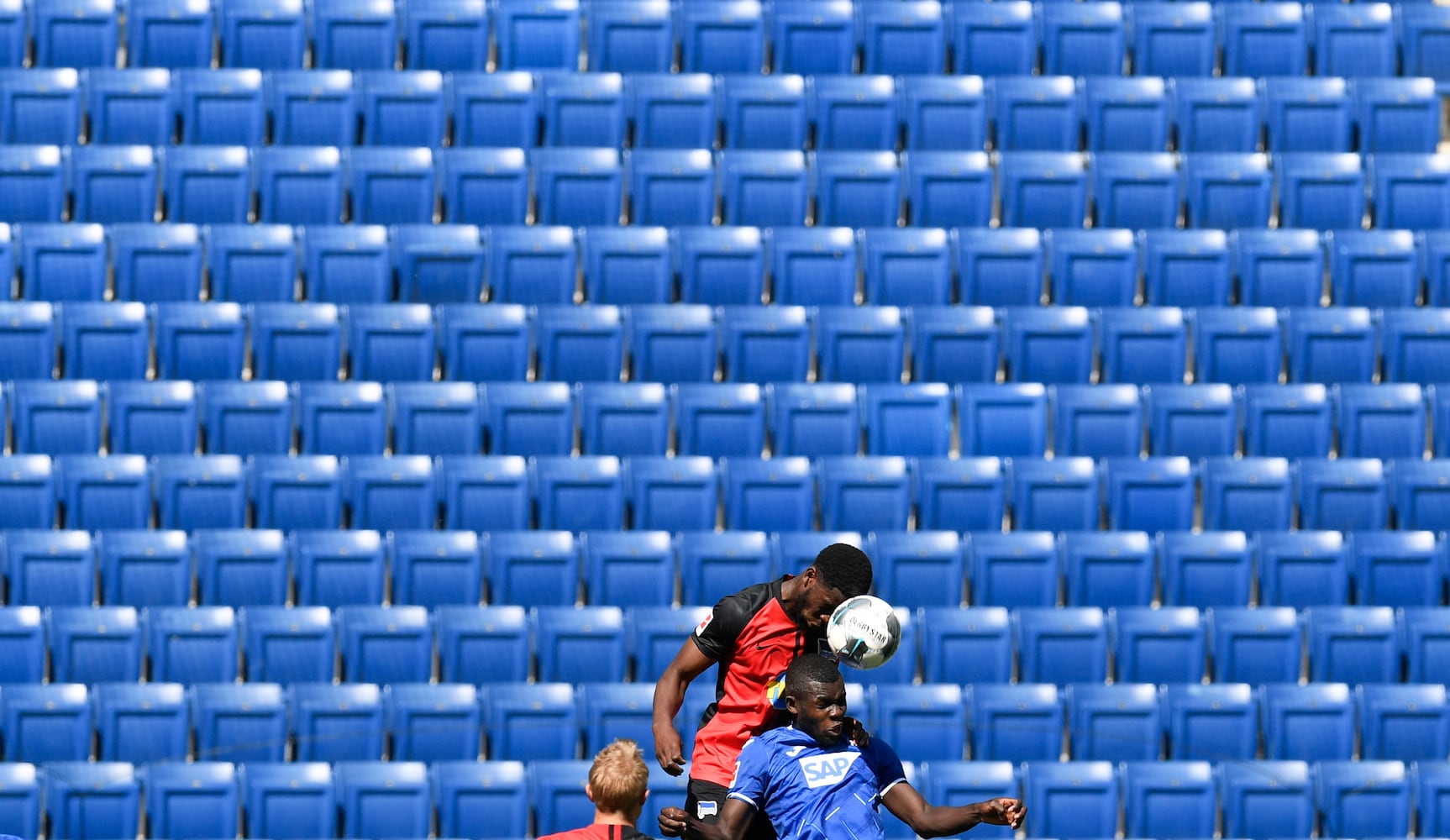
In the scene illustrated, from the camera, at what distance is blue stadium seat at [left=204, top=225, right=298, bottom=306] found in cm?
872

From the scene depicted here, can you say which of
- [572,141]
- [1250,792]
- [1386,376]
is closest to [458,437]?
[572,141]

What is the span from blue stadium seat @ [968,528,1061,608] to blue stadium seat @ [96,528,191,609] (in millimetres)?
2964

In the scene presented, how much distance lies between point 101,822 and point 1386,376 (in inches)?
211

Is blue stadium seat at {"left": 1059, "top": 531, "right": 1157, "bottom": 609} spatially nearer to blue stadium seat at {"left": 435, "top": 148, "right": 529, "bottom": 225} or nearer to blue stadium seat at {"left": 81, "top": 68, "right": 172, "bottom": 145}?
blue stadium seat at {"left": 435, "top": 148, "right": 529, "bottom": 225}

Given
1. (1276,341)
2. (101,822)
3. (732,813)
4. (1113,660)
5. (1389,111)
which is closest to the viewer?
(732,813)

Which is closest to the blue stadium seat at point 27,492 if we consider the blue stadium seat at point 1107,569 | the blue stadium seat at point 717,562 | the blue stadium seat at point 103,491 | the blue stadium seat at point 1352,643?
the blue stadium seat at point 103,491

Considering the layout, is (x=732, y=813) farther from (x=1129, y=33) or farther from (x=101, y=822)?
(x=1129, y=33)

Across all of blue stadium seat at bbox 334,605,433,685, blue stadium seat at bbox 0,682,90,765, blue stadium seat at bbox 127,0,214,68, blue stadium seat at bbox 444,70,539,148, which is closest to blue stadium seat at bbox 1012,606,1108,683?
blue stadium seat at bbox 334,605,433,685

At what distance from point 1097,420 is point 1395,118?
2.22 meters

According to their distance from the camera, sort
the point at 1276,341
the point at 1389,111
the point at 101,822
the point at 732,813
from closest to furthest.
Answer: the point at 732,813 → the point at 101,822 → the point at 1276,341 → the point at 1389,111

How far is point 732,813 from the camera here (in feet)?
14.1

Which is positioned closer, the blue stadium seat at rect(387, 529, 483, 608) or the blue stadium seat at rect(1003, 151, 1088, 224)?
the blue stadium seat at rect(387, 529, 483, 608)

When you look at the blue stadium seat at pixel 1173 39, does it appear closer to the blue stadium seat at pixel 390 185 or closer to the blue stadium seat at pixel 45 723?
the blue stadium seat at pixel 390 185

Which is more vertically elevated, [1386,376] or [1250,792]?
[1386,376]
